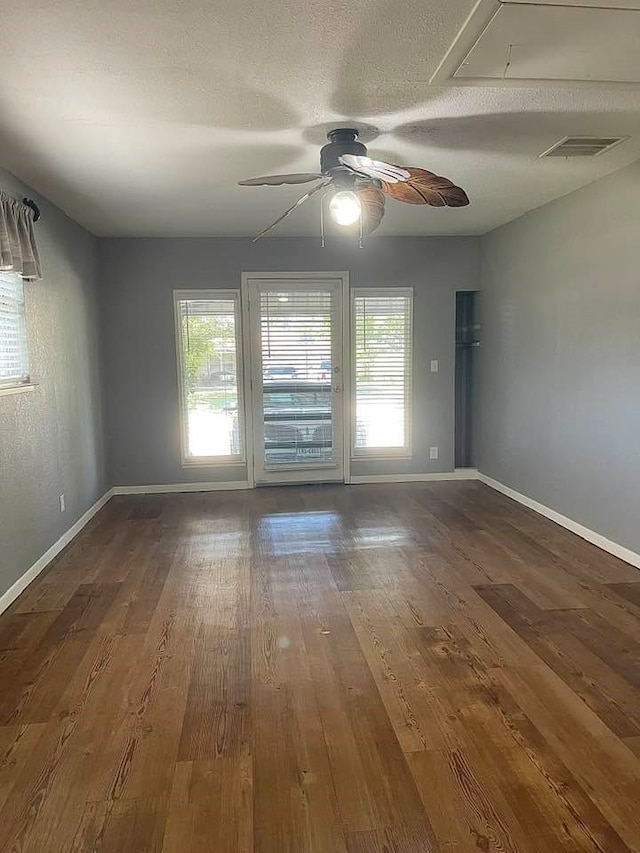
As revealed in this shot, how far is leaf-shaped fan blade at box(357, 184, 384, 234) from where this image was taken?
3.07 meters

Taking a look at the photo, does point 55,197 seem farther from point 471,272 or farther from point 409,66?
point 471,272

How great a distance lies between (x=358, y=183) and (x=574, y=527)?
292 centimetres

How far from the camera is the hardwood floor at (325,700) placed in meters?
1.78

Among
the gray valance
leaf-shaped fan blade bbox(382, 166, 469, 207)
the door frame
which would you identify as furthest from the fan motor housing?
the door frame

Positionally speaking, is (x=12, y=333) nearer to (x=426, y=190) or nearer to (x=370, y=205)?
(x=370, y=205)

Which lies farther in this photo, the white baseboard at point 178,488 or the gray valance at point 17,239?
the white baseboard at point 178,488

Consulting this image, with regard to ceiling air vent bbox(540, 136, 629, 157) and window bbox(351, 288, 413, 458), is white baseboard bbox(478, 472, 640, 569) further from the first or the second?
ceiling air vent bbox(540, 136, 629, 157)

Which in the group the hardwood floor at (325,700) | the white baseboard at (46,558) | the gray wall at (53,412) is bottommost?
the hardwood floor at (325,700)

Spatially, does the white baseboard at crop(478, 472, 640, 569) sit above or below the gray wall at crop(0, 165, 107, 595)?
below

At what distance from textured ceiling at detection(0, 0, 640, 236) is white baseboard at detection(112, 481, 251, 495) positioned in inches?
105

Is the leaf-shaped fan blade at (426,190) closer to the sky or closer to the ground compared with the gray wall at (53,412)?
closer to the sky

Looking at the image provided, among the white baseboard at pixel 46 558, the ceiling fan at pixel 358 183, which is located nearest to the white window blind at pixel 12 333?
the white baseboard at pixel 46 558

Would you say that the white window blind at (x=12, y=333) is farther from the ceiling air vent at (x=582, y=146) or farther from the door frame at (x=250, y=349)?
the ceiling air vent at (x=582, y=146)

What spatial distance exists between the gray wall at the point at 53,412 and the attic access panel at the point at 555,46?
8.79ft
